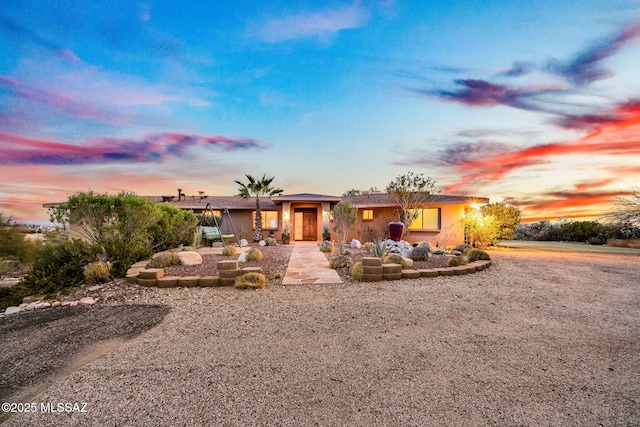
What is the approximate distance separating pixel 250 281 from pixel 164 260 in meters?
3.65

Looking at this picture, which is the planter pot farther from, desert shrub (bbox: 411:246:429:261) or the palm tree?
the palm tree

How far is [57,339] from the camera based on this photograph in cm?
410

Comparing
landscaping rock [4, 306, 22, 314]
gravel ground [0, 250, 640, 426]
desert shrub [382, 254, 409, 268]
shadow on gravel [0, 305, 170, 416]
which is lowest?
landscaping rock [4, 306, 22, 314]

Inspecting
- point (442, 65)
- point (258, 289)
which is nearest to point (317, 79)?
point (442, 65)

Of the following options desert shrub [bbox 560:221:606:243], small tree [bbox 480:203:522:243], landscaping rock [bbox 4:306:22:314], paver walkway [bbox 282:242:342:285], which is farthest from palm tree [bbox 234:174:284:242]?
desert shrub [bbox 560:221:606:243]

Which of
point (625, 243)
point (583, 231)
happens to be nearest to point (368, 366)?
point (625, 243)

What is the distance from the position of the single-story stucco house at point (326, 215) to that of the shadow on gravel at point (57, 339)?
1174 cm

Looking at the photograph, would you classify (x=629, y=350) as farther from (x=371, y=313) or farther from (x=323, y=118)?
(x=323, y=118)

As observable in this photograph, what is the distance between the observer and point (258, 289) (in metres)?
6.41

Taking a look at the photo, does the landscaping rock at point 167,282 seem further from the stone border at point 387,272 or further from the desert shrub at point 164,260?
the stone border at point 387,272

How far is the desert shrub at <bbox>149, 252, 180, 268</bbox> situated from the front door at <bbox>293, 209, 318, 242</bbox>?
1260 centimetres

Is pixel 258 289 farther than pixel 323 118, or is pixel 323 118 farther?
pixel 323 118

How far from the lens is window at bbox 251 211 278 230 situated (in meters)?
20.4

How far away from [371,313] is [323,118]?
1069cm
